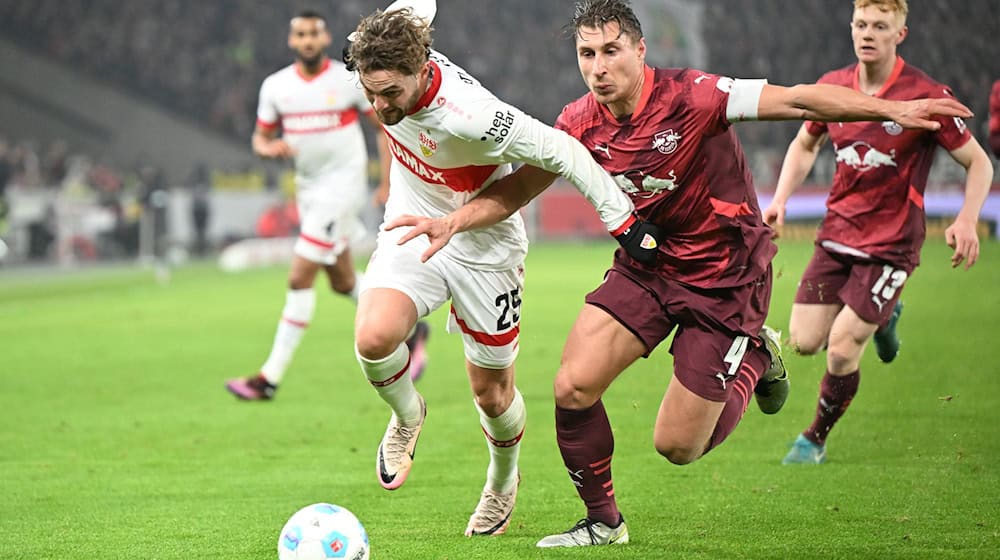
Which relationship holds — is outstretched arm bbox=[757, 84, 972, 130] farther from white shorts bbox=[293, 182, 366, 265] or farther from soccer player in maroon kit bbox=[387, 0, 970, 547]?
white shorts bbox=[293, 182, 366, 265]

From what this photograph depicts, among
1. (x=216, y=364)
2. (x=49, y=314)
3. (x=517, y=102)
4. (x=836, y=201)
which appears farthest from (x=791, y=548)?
(x=517, y=102)

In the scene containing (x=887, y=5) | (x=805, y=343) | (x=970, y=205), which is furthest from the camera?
(x=805, y=343)

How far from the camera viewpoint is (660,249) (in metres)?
4.80

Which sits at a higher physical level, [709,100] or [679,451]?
[709,100]

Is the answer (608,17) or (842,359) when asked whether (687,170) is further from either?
(842,359)

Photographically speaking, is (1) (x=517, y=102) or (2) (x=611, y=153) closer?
(2) (x=611, y=153)

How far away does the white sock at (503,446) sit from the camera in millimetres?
4996

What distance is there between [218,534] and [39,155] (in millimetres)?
25981

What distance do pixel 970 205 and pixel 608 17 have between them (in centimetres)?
204

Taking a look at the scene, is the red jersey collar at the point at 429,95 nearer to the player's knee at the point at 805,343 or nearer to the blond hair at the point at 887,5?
the blond hair at the point at 887,5

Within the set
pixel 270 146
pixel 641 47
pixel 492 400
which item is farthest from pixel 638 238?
pixel 270 146

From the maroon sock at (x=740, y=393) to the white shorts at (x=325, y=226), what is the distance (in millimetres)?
4279

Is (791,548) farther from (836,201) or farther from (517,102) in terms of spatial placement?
(517,102)

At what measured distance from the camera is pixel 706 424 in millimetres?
4766
